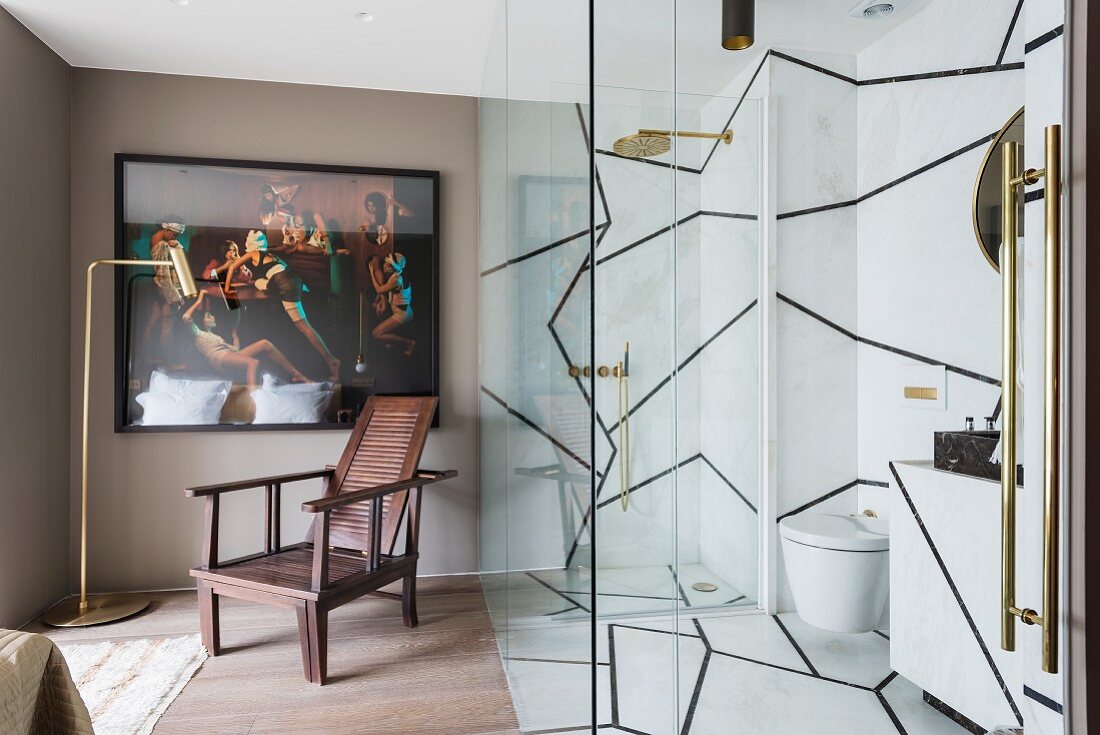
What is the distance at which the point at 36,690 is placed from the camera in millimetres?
1416

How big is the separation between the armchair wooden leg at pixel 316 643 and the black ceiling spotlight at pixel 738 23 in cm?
215

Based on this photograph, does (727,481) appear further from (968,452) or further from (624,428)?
(968,452)

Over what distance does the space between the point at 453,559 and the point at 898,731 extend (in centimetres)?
293

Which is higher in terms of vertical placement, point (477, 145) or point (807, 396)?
point (477, 145)

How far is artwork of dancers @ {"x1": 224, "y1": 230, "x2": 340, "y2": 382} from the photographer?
3.53 meters

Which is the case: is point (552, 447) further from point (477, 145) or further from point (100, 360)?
point (100, 360)

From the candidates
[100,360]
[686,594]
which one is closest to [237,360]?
[100,360]

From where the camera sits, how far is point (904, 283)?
40.3 inches

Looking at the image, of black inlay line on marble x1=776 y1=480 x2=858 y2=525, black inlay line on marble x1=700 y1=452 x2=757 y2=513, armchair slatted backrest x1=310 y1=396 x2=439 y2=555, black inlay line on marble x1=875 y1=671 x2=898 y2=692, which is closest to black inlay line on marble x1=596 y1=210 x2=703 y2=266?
black inlay line on marble x1=700 y1=452 x2=757 y2=513

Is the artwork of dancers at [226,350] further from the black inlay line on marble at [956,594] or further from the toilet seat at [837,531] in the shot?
A: the black inlay line on marble at [956,594]

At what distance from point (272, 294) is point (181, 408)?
700 mm

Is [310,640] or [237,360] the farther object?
[237,360]

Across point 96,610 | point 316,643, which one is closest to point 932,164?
point 316,643

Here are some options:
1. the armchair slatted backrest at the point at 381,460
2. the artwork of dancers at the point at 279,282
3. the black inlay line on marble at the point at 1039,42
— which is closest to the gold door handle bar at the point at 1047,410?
the black inlay line on marble at the point at 1039,42
